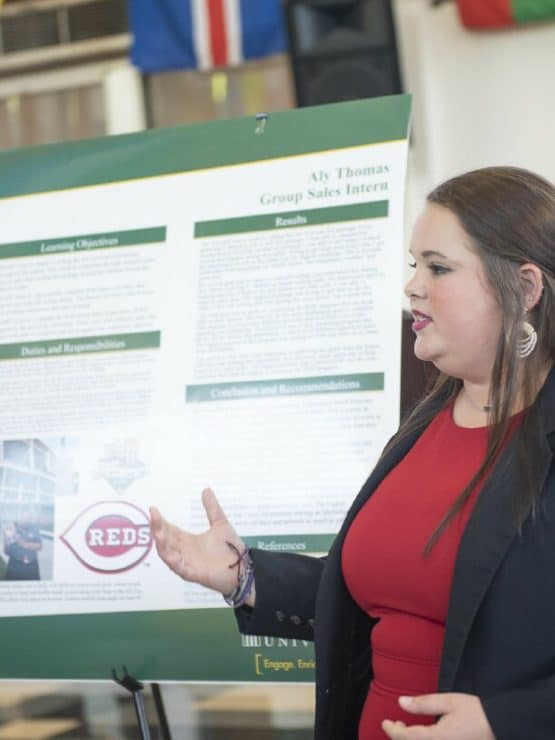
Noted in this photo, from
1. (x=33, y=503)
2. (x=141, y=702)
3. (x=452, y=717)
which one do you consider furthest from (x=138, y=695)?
(x=452, y=717)

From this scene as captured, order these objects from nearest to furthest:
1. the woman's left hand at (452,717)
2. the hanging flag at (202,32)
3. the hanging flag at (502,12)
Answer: the woman's left hand at (452,717), the hanging flag at (502,12), the hanging flag at (202,32)

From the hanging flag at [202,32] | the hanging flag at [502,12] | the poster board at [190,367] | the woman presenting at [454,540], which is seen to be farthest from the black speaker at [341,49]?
the woman presenting at [454,540]

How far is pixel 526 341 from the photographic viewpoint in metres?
1.64

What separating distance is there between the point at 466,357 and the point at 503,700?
48 centimetres

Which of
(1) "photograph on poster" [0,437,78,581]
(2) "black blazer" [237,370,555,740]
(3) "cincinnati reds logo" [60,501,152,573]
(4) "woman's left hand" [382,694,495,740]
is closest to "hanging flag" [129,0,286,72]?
(1) "photograph on poster" [0,437,78,581]

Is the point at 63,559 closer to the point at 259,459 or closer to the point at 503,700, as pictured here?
the point at 259,459

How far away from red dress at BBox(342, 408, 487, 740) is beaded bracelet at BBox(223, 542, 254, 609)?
184mm

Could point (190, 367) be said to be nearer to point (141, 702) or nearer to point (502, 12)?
point (141, 702)

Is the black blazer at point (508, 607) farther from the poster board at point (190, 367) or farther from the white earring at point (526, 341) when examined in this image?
the poster board at point (190, 367)

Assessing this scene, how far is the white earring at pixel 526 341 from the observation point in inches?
64.3

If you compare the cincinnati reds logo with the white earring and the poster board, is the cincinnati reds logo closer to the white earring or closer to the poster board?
the poster board

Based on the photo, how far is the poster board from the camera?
240cm

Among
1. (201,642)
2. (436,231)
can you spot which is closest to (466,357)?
(436,231)

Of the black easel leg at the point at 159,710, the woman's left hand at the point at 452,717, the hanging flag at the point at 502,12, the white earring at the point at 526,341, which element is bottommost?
the black easel leg at the point at 159,710
